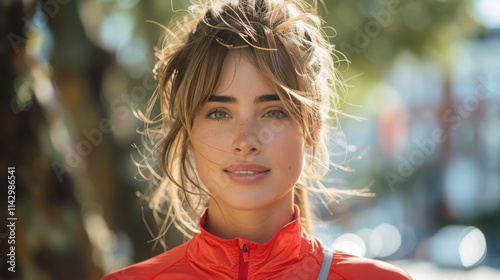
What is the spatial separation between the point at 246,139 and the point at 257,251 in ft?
1.46

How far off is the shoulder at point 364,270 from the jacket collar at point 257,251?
0.45 feet

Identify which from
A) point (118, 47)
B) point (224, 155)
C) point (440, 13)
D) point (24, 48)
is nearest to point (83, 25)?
point (118, 47)

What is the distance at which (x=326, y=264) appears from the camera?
2381mm

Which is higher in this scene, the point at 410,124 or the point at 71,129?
the point at 410,124

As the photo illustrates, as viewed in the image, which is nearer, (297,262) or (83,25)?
(297,262)

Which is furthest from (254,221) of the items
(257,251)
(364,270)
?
(364,270)

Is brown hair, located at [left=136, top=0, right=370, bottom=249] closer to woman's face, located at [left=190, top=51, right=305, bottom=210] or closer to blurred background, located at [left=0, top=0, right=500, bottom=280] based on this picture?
woman's face, located at [left=190, top=51, right=305, bottom=210]

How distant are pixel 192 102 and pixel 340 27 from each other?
4.32 meters

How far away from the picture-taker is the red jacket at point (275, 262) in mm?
2322

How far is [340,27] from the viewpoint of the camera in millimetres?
6434

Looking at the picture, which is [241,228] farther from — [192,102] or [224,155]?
[192,102]

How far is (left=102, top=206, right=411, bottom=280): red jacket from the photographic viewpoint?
2.32 meters

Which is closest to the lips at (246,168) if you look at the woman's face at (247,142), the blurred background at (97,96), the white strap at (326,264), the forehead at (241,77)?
the woman's face at (247,142)

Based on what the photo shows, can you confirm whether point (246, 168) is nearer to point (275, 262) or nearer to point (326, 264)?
point (275, 262)
